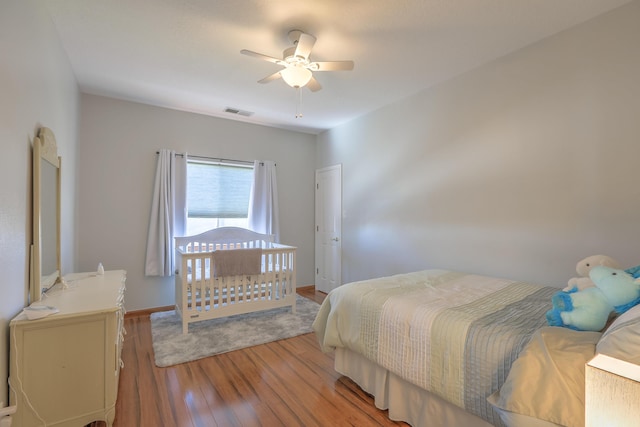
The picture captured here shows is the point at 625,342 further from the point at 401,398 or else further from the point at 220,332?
the point at 220,332

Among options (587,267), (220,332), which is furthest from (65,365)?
(587,267)

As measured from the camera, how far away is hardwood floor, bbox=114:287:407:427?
181 cm

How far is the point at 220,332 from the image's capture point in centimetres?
312

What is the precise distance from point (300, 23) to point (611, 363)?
2370 mm

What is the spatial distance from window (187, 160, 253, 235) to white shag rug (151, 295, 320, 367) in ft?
4.20

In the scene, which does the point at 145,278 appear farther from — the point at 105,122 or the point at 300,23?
the point at 300,23

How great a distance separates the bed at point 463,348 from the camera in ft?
3.50

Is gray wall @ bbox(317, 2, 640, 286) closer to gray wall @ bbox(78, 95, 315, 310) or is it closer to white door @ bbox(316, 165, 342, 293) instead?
white door @ bbox(316, 165, 342, 293)

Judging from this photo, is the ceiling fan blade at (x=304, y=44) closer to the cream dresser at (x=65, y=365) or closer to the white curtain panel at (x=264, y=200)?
the cream dresser at (x=65, y=365)

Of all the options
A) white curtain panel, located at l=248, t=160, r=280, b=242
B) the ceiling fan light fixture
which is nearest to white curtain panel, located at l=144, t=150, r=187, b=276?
white curtain panel, located at l=248, t=160, r=280, b=242

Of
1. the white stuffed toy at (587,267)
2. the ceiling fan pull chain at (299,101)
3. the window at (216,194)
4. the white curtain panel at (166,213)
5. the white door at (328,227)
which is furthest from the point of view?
the white door at (328,227)

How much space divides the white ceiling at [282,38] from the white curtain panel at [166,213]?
0.91 meters

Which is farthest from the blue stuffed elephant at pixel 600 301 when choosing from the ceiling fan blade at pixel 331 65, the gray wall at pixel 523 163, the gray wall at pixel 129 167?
the gray wall at pixel 129 167

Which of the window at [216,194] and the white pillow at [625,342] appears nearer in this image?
the white pillow at [625,342]
